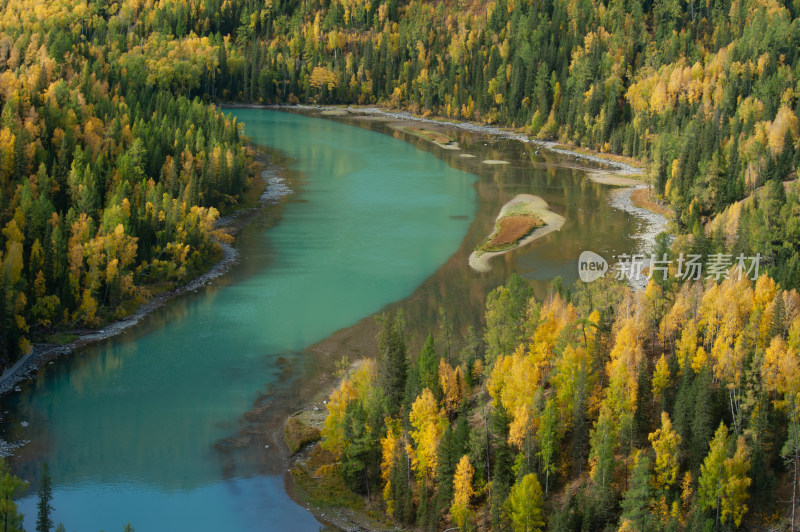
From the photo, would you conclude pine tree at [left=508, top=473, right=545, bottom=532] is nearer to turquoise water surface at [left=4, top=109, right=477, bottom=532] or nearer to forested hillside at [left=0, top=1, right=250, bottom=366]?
turquoise water surface at [left=4, top=109, right=477, bottom=532]

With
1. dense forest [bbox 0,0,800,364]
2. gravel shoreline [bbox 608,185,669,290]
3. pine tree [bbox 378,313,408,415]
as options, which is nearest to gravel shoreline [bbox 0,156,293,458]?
dense forest [bbox 0,0,800,364]

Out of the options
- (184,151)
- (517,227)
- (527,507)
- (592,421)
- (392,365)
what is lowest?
(527,507)

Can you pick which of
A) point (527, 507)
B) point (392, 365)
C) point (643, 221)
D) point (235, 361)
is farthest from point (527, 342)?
point (643, 221)

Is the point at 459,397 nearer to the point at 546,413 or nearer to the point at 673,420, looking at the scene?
the point at 546,413

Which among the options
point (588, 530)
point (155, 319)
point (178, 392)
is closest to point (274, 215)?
point (155, 319)

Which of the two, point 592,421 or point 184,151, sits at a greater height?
point 184,151

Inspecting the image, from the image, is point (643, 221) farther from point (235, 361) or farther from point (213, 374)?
point (213, 374)

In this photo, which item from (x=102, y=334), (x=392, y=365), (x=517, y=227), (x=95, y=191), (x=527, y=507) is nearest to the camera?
(x=527, y=507)

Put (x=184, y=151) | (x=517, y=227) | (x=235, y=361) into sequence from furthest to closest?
(x=184, y=151) → (x=517, y=227) → (x=235, y=361)

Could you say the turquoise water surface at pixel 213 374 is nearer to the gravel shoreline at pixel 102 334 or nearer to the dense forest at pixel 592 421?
the gravel shoreline at pixel 102 334
